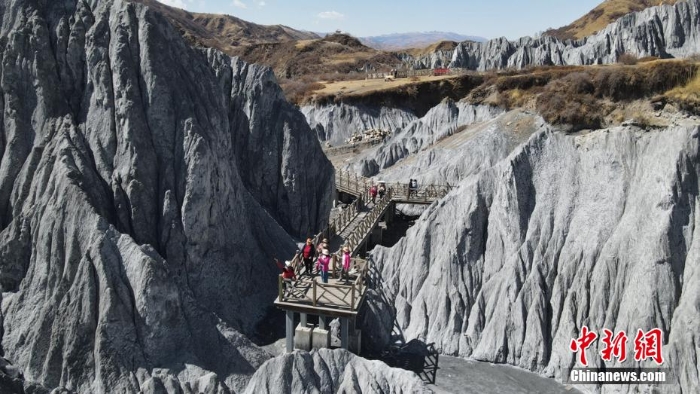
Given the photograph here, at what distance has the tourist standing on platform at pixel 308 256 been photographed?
895 inches

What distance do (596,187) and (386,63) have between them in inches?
3945

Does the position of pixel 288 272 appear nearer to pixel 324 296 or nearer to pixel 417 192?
pixel 324 296

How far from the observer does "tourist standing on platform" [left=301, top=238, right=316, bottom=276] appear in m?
22.7

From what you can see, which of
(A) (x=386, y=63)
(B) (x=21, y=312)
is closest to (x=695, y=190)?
(B) (x=21, y=312)

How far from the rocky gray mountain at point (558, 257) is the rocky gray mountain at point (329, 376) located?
575 cm

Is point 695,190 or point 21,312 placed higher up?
point 695,190

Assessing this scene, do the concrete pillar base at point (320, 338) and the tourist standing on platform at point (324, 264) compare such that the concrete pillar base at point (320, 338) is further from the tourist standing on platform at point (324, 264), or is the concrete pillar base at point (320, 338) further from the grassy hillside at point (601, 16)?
the grassy hillside at point (601, 16)

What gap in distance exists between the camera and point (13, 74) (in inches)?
909

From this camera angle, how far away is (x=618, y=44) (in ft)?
268

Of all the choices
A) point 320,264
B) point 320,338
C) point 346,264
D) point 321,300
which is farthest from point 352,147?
point 320,338

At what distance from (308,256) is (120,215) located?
287 inches

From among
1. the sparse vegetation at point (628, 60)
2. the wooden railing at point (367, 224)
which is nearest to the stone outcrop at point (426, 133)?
the wooden railing at point (367, 224)

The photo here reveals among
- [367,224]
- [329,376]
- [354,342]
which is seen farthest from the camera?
[367,224]

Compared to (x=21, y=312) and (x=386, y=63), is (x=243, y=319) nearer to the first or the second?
(x=21, y=312)
